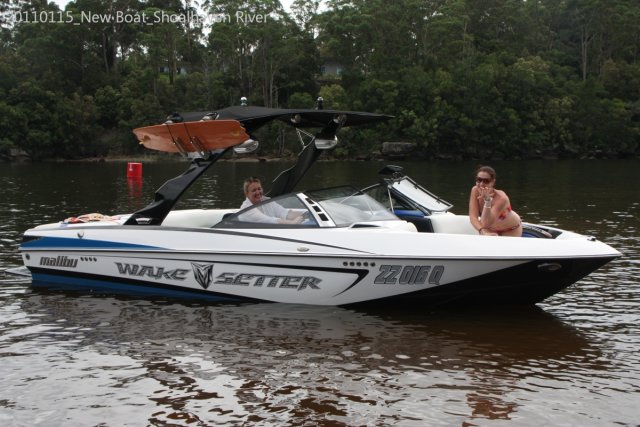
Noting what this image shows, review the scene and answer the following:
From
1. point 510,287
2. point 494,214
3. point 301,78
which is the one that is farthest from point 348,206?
point 301,78

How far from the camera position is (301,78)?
8075 cm

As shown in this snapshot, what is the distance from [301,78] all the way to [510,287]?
74.1 metres

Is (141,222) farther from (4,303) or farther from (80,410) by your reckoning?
(80,410)

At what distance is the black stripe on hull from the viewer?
8.30 m

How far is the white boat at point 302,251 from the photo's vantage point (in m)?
8.45

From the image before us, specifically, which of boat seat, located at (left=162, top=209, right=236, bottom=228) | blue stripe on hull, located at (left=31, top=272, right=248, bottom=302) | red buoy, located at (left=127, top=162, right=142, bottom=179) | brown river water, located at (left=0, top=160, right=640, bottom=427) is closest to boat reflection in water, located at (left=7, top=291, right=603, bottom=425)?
brown river water, located at (left=0, top=160, right=640, bottom=427)

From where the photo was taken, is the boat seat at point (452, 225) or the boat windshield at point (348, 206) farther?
the boat seat at point (452, 225)

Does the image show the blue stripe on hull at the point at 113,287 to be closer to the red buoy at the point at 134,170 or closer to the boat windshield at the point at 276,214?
the boat windshield at the point at 276,214

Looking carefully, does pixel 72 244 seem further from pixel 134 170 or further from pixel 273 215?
pixel 134 170

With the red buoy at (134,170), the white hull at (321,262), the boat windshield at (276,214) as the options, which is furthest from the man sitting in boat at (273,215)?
the red buoy at (134,170)

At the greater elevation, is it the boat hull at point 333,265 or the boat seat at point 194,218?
the boat seat at point 194,218

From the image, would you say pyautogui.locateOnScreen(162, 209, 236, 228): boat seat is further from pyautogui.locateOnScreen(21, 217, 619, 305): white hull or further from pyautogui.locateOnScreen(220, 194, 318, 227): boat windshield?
pyautogui.locateOnScreen(220, 194, 318, 227): boat windshield

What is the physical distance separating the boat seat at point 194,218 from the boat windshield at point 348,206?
2054 mm

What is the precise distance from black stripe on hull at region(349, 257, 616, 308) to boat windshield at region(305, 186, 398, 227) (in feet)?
3.86
